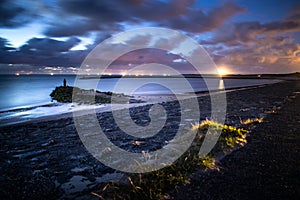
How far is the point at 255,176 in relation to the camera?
465cm

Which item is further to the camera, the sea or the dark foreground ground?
the sea

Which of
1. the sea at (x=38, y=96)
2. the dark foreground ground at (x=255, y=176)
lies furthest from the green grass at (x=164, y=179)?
the sea at (x=38, y=96)

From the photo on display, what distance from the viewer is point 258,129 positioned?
29.3ft

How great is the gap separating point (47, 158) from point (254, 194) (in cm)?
680

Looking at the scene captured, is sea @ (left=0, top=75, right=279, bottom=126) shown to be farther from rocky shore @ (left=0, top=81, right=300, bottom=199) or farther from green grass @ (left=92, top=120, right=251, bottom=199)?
green grass @ (left=92, top=120, right=251, bottom=199)

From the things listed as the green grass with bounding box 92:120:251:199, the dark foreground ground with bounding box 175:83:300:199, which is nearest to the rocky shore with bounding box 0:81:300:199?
the dark foreground ground with bounding box 175:83:300:199

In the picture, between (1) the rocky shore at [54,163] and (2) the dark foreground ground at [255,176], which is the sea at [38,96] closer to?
(1) the rocky shore at [54,163]

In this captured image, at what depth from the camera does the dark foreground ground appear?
3.96 metres

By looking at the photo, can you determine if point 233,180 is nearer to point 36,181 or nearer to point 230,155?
point 230,155

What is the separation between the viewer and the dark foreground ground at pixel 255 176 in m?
3.96

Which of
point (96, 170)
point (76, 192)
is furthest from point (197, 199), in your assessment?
point (96, 170)

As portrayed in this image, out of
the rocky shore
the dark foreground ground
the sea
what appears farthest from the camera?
the sea

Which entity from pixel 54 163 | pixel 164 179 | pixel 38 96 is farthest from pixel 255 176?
pixel 38 96

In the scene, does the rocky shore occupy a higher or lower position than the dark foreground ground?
lower
